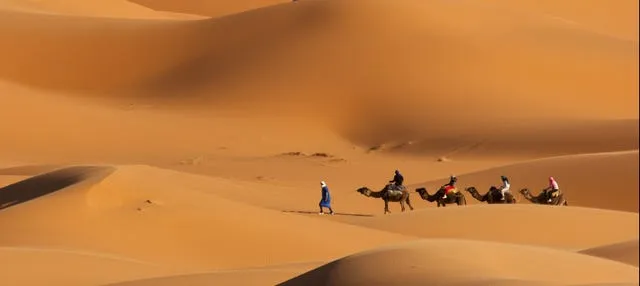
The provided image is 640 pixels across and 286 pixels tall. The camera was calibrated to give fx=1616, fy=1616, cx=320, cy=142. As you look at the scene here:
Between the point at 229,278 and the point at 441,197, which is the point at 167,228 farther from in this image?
the point at 441,197

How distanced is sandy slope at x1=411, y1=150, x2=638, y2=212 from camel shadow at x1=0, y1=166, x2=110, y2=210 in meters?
8.14

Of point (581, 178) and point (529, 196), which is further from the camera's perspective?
point (581, 178)

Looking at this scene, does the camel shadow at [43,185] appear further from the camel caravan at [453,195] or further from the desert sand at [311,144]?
the camel caravan at [453,195]

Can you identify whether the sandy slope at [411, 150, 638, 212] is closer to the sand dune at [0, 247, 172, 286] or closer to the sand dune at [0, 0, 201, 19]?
the sand dune at [0, 247, 172, 286]

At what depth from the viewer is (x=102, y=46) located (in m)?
48.3

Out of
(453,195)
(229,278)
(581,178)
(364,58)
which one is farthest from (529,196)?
(364,58)

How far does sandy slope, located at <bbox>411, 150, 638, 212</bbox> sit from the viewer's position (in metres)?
28.2

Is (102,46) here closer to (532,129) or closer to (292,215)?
(532,129)

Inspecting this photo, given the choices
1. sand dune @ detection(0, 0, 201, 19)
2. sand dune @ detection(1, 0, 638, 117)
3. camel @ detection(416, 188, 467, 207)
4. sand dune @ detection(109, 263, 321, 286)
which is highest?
sand dune @ detection(0, 0, 201, 19)

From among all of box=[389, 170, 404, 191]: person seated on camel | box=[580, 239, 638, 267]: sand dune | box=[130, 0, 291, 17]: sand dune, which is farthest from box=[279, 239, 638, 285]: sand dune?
box=[130, 0, 291, 17]: sand dune

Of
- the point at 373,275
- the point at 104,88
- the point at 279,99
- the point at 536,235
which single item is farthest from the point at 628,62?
the point at 373,275

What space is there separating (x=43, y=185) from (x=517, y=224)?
713cm

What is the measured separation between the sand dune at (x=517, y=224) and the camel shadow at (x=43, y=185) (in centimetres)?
403

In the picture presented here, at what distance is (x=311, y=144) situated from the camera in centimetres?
3869
